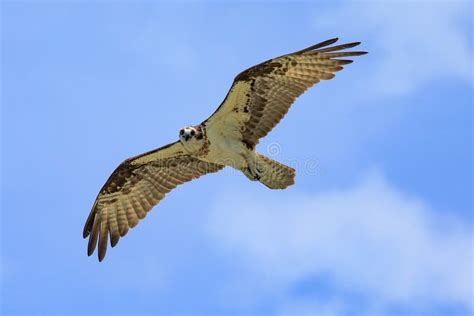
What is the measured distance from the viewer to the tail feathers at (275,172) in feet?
45.9

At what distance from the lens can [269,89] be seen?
1373 centimetres

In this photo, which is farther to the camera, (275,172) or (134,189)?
→ (134,189)

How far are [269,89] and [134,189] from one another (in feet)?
11.4

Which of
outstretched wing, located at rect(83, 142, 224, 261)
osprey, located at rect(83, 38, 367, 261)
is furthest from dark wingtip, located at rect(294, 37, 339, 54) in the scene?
outstretched wing, located at rect(83, 142, 224, 261)

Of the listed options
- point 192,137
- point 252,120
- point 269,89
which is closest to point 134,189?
point 192,137

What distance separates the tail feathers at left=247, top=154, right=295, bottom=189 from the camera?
14.0 m

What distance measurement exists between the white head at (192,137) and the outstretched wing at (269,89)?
0.59 ft

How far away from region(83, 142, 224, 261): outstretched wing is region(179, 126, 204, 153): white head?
971mm

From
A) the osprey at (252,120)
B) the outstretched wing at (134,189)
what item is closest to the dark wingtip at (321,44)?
the osprey at (252,120)

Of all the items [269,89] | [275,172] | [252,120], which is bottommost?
[275,172]

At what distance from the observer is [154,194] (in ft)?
51.2

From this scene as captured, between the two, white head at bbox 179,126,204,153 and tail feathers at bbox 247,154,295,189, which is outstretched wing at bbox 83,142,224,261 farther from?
tail feathers at bbox 247,154,295,189

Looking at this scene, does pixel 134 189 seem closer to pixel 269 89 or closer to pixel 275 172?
pixel 275 172

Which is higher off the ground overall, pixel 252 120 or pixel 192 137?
pixel 252 120
